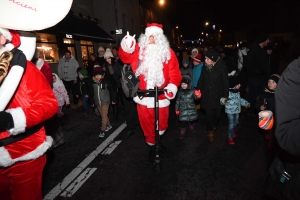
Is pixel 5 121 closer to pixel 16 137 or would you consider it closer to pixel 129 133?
pixel 16 137

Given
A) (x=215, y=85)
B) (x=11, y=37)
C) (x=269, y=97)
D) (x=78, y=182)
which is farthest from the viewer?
(x=215, y=85)

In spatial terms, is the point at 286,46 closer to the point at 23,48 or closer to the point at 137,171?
the point at 137,171

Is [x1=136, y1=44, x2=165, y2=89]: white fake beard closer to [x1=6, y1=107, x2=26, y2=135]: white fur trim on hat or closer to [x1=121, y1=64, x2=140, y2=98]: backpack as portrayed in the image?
[x1=121, y1=64, x2=140, y2=98]: backpack

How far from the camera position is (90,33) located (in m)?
13.4

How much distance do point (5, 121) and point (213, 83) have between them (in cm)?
364

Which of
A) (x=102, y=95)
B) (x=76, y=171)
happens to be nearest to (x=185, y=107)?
(x=102, y=95)

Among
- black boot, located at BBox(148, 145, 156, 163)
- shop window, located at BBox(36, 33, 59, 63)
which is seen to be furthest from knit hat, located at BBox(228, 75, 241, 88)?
shop window, located at BBox(36, 33, 59, 63)

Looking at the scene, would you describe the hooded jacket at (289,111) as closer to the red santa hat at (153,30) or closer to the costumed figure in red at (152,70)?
the costumed figure in red at (152,70)

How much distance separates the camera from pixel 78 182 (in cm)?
327

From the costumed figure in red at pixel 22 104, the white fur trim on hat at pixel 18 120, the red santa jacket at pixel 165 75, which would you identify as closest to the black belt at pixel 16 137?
the costumed figure in red at pixel 22 104

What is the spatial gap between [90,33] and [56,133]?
10486 millimetres

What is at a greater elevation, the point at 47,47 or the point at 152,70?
the point at 47,47

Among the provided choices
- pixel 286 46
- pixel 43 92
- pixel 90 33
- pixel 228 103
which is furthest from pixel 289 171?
pixel 286 46

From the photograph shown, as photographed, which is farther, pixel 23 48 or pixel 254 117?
pixel 254 117
